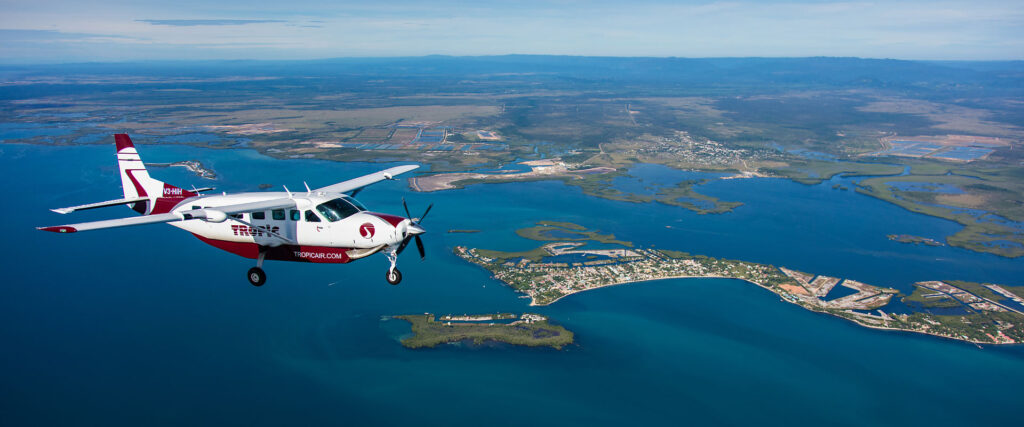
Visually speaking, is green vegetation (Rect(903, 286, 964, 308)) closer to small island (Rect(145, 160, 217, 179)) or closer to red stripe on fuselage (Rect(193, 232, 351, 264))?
red stripe on fuselage (Rect(193, 232, 351, 264))

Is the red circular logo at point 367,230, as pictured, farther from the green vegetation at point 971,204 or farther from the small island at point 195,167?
the small island at point 195,167

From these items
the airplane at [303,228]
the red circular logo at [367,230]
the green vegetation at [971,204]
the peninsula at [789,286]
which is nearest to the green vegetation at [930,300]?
the peninsula at [789,286]

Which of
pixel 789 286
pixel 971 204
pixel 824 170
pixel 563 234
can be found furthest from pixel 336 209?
pixel 824 170

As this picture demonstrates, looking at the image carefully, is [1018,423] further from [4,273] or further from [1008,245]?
[4,273]

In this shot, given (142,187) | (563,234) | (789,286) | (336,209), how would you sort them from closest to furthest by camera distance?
1. (336,209)
2. (142,187)
3. (789,286)
4. (563,234)

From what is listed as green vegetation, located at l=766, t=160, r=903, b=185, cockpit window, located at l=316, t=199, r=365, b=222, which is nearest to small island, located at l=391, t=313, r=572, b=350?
cockpit window, located at l=316, t=199, r=365, b=222

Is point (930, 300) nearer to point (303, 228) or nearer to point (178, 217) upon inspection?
point (303, 228)

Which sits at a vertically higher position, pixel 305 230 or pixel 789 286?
pixel 305 230
